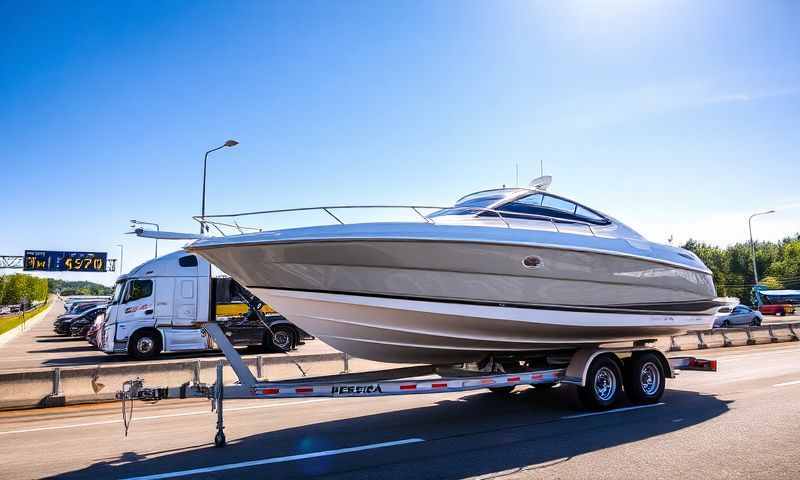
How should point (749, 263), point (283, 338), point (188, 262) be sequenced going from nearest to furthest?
point (188, 262) → point (283, 338) → point (749, 263)

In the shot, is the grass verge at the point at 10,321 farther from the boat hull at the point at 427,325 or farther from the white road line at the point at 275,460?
the white road line at the point at 275,460

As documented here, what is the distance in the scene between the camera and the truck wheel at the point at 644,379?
7418mm

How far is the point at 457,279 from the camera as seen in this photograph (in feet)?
20.1

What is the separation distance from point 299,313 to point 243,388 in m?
1.04

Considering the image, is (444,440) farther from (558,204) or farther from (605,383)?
(558,204)

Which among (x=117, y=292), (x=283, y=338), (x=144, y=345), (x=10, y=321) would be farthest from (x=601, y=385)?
(x=10, y=321)

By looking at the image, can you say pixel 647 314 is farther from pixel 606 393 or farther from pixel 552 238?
pixel 552 238

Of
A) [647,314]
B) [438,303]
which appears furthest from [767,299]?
[438,303]

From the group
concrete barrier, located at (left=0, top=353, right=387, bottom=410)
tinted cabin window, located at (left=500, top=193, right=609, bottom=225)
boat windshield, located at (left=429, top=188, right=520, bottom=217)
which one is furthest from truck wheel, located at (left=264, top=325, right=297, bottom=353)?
tinted cabin window, located at (left=500, top=193, right=609, bottom=225)

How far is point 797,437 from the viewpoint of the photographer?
5309 mm

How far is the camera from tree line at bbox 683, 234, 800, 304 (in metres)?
70.7

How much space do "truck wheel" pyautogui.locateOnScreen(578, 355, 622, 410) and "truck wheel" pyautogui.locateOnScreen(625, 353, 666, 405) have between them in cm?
21

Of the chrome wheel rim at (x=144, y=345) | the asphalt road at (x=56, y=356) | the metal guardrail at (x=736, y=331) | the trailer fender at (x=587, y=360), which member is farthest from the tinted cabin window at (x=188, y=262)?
the metal guardrail at (x=736, y=331)

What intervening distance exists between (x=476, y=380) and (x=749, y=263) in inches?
3471
